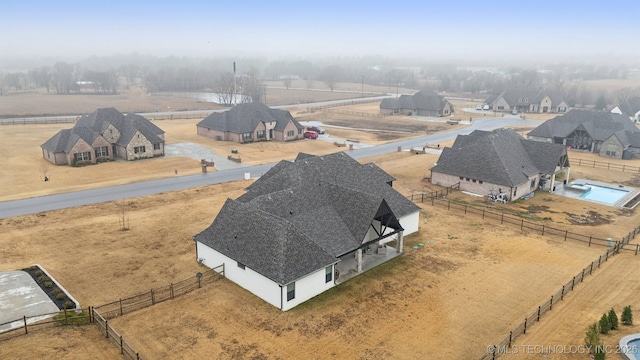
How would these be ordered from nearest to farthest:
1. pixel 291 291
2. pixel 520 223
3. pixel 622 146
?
pixel 291 291 < pixel 520 223 < pixel 622 146

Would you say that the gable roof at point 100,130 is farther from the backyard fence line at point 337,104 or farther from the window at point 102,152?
the backyard fence line at point 337,104

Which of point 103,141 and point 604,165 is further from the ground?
point 103,141

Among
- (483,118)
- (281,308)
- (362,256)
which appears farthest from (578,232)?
(483,118)

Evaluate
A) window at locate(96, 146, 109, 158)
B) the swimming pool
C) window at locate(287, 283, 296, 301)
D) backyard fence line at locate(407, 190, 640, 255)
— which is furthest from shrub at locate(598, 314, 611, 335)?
window at locate(96, 146, 109, 158)

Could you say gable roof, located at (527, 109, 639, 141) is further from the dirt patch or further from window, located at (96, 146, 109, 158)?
window, located at (96, 146, 109, 158)

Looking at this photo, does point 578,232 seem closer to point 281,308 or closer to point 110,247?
point 281,308

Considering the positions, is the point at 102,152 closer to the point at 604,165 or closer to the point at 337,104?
the point at 604,165

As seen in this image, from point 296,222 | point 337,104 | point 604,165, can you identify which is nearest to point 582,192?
point 604,165
